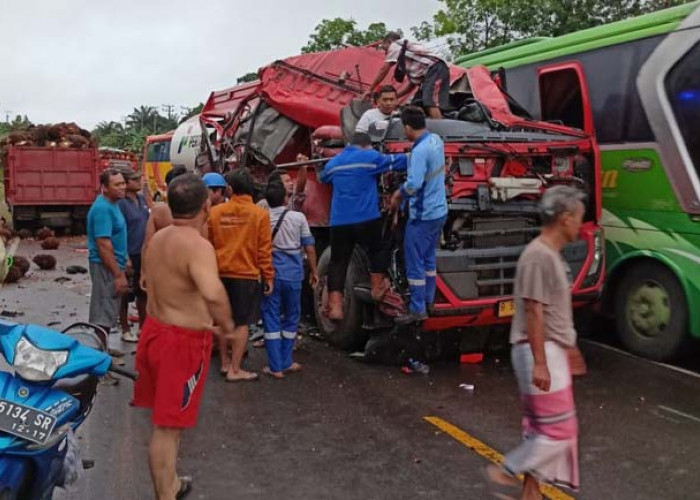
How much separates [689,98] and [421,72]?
8.42 feet

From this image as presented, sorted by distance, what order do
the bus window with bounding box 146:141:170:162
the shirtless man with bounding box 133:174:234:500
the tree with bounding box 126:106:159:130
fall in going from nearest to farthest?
the shirtless man with bounding box 133:174:234:500 → the bus window with bounding box 146:141:170:162 → the tree with bounding box 126:106:159:130

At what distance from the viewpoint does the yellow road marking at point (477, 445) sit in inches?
163

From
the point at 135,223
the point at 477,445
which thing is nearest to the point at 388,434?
the point at 477,445

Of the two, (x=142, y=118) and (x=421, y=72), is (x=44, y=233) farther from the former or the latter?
(x=142, y=118)

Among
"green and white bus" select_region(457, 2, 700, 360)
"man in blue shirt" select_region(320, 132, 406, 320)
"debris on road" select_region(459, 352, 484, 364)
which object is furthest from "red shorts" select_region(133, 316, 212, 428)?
"green and white bus" select_region(457, 2, 700, 360)

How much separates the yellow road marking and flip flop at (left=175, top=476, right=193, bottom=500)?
5.75 ft

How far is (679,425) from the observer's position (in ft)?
17.4

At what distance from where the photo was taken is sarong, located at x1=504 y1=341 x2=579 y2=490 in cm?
361

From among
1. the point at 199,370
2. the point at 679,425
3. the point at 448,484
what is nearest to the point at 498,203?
the point at 679,425

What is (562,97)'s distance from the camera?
835cm

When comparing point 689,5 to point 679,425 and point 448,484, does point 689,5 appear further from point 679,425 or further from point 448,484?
point 448,484

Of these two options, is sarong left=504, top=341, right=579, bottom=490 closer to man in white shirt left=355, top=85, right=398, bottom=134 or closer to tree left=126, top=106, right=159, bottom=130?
man in white shirt left=355, top=85, right=398, bottom=134

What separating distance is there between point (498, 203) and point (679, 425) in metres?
2.22

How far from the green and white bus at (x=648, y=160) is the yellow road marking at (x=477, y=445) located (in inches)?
105
